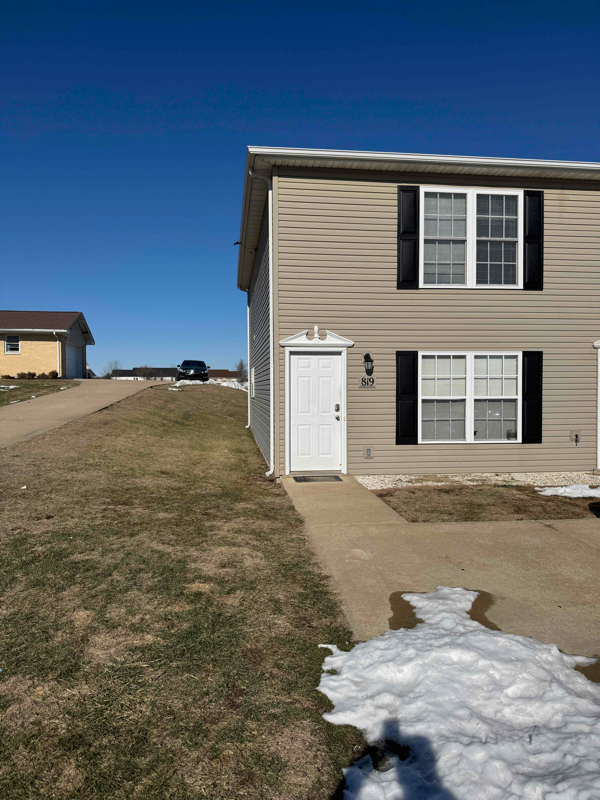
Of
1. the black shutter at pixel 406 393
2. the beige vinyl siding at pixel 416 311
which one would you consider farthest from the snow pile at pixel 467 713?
the beige vinyl siding at pixel 416 311

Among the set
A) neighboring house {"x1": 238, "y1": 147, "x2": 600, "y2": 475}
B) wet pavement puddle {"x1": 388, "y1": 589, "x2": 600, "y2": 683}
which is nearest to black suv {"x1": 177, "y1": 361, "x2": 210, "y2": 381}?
neighboring house {"x1": 238, "y1": 147, "x2": 600, "y2": 475}

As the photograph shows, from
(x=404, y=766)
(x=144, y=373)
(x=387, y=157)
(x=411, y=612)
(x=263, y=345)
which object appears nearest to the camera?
(x=404, y=766)

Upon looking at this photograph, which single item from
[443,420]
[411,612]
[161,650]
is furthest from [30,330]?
[411,612]

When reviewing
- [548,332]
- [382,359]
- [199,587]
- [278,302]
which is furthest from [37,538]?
[548,332]

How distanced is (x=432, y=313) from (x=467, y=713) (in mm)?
7427

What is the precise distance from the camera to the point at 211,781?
2.06 m

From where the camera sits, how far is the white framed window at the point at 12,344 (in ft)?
96.7

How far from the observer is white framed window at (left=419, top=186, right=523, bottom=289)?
8.89 metres

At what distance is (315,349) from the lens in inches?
344

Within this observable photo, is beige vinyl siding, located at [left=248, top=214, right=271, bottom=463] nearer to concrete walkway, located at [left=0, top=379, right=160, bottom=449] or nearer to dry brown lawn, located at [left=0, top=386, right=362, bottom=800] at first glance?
dry brown lawn, located at [left=0, top=386, right=362, bottom=800]

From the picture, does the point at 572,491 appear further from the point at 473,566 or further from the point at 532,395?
the point at 473,566

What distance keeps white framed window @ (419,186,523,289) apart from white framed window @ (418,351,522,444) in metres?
1.30

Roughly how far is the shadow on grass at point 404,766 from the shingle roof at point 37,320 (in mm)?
31259

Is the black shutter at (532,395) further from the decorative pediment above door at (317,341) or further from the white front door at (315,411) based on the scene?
the white front door at (315,411)
